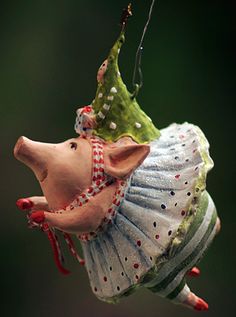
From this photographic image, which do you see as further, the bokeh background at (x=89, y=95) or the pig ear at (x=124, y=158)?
the bokeh background at (x=89, y=95)

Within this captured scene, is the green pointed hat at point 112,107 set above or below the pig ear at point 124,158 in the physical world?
above

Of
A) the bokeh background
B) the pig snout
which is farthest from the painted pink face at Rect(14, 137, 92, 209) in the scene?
the bokeh background

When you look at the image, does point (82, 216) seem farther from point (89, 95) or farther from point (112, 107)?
point (89, 95)

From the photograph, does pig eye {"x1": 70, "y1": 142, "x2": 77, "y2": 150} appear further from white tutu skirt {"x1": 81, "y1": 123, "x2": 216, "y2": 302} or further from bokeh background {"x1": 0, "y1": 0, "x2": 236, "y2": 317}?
bokeh background {"x1": 0, "y1": 0, "x2": 236, "y2": 317}

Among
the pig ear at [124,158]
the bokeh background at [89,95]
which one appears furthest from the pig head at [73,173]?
the bokeh background at [89,95]

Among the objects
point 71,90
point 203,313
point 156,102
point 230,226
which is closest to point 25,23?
point 71,90

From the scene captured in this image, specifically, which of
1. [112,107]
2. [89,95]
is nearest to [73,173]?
[112,107]

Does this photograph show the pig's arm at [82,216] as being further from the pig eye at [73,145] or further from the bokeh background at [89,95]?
the bokeh background at [89,95]
